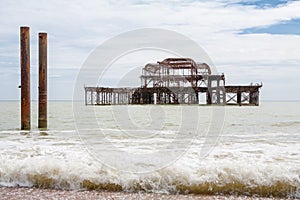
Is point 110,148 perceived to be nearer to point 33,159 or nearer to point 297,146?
point 33,159

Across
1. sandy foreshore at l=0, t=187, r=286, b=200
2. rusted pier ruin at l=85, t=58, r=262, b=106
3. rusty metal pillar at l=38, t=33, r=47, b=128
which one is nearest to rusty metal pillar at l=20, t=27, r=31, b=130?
rusty metal pillar at l=38, t=33, r=47, b=128

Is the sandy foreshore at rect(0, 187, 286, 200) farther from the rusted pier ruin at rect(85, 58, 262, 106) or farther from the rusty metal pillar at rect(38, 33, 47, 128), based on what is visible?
the rusted pier ruin at rect(85, 58, 262, 106)

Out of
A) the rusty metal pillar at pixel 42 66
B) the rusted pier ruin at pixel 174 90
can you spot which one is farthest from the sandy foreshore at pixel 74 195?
the rusted pier ruin at pixel 174 90

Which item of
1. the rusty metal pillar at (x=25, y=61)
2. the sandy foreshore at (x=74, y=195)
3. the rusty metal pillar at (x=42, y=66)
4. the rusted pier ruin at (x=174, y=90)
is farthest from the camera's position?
the rusted pier ruin at (x=174, y=90)

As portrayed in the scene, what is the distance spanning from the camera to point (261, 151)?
23.4 ft

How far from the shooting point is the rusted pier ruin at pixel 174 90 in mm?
44312

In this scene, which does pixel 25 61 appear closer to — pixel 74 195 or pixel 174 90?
pixel 74 195

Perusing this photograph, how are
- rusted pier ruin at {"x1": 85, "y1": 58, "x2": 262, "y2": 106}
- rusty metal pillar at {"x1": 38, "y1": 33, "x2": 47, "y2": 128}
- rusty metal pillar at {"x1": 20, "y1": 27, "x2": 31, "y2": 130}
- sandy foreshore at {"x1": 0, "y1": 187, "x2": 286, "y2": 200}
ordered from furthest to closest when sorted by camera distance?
rusted pier ruin at {"x1": 85, "y1": 58, "x2": 262, "y2": 106}
rusty metal pillar at {"x1": 38, "y1": 33, "x2": 47, "y2": 128}
rusty metal pillar at {"x1": 20, "y1": 27, "x2": 31, "y2": 130}
sandy foreshore at {"x1": 0, "y1": 187, "x2": 286, "y2": 200}

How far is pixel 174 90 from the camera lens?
44844mm

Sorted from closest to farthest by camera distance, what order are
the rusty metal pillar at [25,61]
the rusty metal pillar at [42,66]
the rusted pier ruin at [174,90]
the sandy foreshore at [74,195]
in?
1. the sandy foreshore at [74,195]
2. the rusty metal pillar at [25,61]
3. the rusty metal pillar at [42,66]
4. the rusted pier ruin at [174,90]

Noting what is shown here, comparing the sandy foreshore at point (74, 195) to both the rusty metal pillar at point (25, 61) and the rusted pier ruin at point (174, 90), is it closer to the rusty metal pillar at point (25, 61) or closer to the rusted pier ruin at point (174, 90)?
the rusty metal pillar at point (25, 61)

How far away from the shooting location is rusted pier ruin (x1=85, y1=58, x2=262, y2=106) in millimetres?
44312

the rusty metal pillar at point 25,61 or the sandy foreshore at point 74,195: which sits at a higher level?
the rusty metal pillar at point 25,61

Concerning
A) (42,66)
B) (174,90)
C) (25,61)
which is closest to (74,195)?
(25,61)
